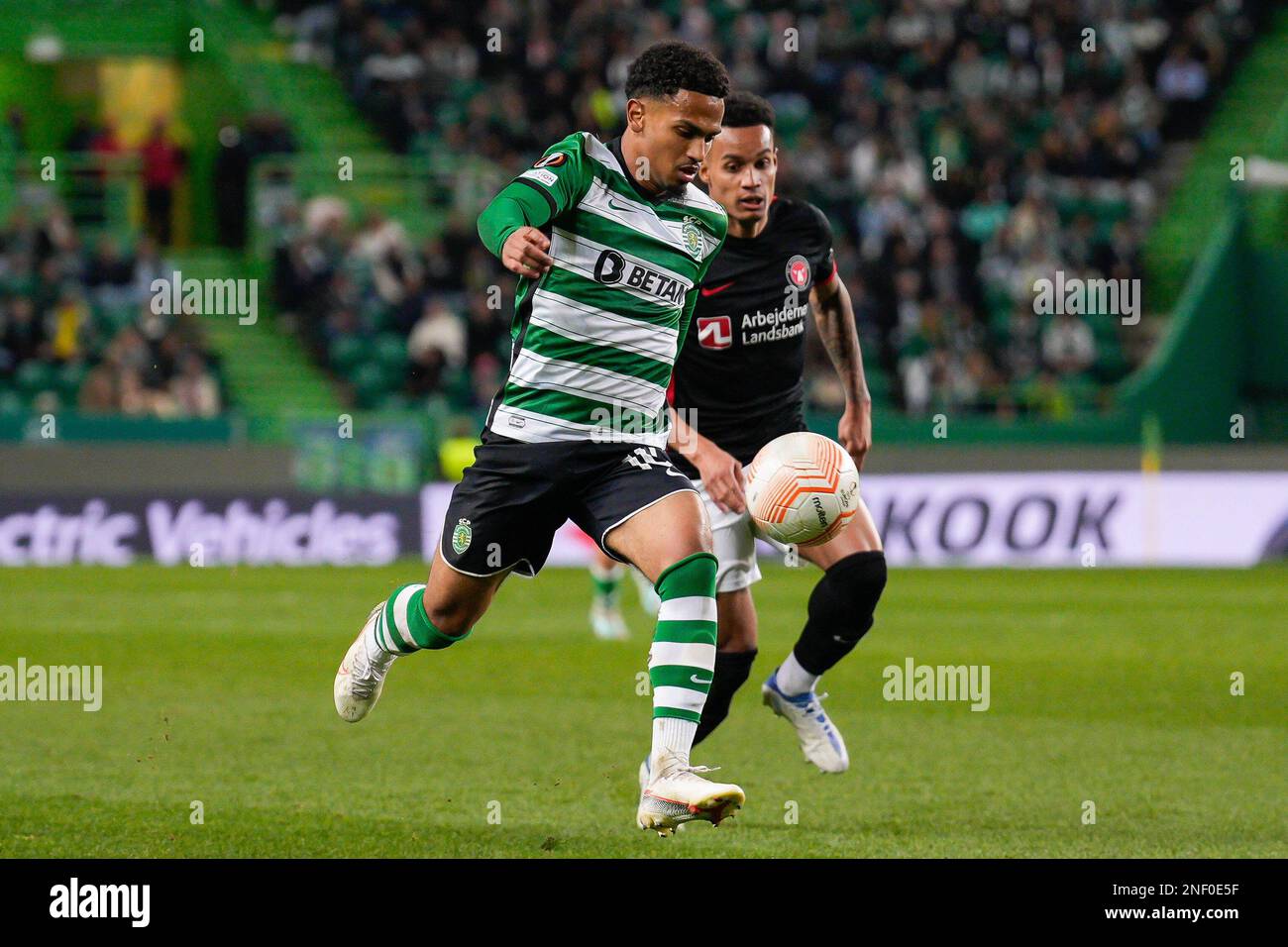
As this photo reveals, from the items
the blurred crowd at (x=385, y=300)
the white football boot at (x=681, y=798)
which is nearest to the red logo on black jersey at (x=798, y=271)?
the white football boot at (x=681, y=798)

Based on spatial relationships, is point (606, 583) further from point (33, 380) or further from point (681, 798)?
point (33, 380)

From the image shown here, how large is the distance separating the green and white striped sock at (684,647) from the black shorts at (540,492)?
11.0 inches

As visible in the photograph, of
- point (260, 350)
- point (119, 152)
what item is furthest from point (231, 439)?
point (119, 152)

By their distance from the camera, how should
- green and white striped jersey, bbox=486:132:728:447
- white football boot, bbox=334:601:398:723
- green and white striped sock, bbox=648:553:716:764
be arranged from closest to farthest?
green and white striped sock, bbox=648:553:716:764, green and white striped jersey, bbox=486:132:728:447, white football boot, bbox=334:601:398:723

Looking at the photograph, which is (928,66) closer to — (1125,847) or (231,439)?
(231,439)

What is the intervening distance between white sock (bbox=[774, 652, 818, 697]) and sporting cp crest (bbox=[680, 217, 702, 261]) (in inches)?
80.4

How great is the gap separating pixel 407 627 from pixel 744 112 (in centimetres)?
227

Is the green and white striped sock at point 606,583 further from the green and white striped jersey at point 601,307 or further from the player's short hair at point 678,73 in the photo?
the player's short hair at point 678,73

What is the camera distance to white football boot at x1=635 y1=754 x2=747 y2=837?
5.30 metres

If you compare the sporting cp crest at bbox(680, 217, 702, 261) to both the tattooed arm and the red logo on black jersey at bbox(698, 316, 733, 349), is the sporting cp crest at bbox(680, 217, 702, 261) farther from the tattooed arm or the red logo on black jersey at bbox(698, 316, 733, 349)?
the tattooed arm

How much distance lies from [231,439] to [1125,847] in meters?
14.1

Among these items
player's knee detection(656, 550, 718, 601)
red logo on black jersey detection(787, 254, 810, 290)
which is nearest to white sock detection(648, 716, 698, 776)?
player's knee detection(656, 550, 718, 601)

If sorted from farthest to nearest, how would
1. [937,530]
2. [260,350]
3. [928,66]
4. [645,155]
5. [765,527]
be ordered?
[928,66], [260,350], [937,530], [765,527], [645,155]

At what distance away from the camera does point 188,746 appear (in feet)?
27.2
